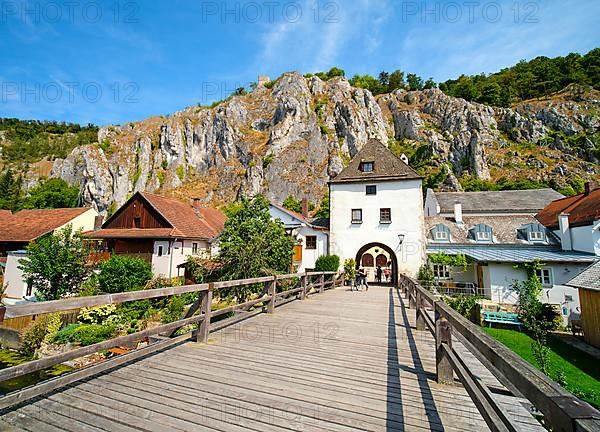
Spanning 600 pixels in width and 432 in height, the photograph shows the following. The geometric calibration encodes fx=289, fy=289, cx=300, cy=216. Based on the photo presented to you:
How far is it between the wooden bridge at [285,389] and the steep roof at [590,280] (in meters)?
13.6

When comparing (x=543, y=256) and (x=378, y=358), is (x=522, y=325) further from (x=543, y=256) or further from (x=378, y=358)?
(x=378, y=358)

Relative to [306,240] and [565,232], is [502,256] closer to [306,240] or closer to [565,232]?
Answer: [565,232]

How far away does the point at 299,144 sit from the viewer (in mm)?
55094

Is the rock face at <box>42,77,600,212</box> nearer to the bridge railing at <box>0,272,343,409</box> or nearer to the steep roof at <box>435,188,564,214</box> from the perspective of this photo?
the steep roof at <box>435,188,564,214</box>

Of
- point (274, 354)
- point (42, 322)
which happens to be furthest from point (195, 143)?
point (274, 354)

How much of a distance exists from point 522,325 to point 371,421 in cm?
1902

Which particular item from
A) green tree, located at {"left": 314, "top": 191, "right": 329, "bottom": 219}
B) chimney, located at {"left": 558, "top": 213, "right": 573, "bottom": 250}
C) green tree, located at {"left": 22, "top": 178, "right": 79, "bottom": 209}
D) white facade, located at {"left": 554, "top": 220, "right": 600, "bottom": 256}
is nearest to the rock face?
green tree, located at {"left": 314, "top": 191, "right": 329, "bottom": 219}

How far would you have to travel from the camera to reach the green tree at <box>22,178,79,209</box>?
54125 millimetres

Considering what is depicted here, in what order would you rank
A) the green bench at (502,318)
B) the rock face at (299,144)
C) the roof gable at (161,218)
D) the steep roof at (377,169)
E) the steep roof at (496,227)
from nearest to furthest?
the green bench at (502,318) < the steep roof at (377,169) < the roof gable at (161,218) < the steep roof at (496,227) < the rock face at (299,144)

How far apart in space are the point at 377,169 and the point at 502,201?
2087 centimetres

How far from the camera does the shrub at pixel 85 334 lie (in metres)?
11.8

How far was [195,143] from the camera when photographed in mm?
60688

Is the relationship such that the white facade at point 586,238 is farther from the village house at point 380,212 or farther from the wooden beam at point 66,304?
the wooden beam at point 66,304

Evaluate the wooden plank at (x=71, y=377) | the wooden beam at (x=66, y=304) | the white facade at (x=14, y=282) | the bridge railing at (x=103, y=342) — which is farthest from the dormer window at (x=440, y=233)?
the white facade at (x=14, y=282)
